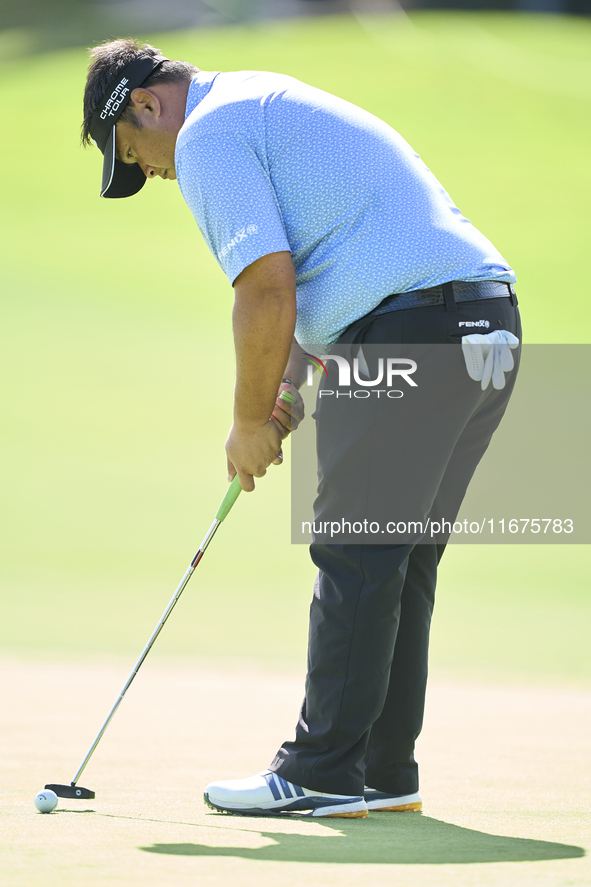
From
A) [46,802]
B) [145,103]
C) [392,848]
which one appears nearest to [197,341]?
[145,103]

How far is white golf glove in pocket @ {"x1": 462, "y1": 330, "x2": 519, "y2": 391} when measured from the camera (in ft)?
5.19

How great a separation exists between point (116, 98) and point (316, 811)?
1171 millimetres

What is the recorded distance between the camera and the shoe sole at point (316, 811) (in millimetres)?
1595

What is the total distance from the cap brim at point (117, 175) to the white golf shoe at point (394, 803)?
1.11 metres

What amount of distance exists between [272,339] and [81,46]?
49.5 feet

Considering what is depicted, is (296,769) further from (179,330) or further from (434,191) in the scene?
(179,330)

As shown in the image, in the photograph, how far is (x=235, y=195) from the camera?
156 centimetres

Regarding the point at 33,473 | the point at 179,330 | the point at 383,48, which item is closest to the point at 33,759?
the point at 33,473

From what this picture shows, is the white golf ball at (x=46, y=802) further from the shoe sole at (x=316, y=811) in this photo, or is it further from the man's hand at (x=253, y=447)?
the man's hand at (x=253, y=447)

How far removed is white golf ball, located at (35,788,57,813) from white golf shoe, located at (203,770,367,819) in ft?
0.79

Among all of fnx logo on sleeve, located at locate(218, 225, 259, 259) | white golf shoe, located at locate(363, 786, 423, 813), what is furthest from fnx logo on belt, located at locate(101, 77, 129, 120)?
white golf shoe, located at locate(363, 786, 423, 813)

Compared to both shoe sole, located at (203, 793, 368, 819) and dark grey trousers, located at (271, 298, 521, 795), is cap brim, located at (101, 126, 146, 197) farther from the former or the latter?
shoe sole, located at (203, 793, 368, 819)

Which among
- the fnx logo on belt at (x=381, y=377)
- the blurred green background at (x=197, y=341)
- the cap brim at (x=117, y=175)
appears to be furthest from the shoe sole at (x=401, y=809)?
the blurred green background at (x=197, y=341)

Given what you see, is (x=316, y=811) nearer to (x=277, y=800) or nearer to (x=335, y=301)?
(x=277, y=800)
